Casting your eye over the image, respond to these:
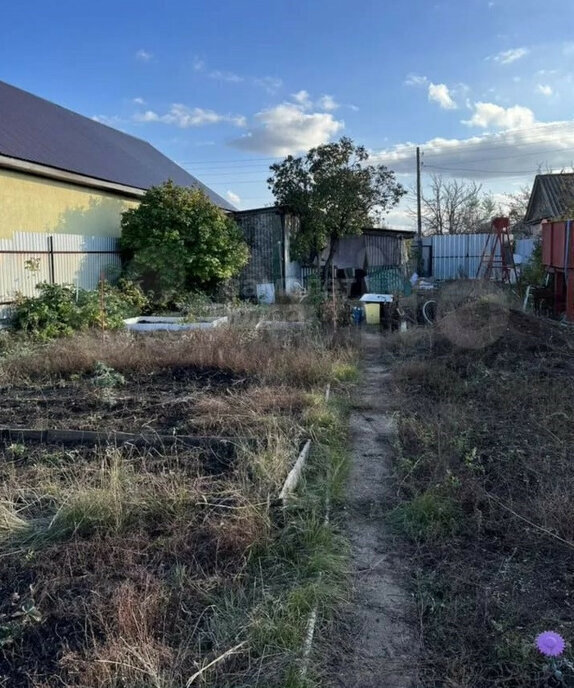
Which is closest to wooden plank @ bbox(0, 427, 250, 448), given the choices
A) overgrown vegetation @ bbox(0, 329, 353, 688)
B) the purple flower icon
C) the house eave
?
overgrown vegetation @ bbox(0, 329, 353, 688)

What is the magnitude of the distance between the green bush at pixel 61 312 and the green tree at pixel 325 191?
28.9ft

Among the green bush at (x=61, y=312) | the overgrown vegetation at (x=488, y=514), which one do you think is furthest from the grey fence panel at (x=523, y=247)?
the green bush at (x=61, y=312)

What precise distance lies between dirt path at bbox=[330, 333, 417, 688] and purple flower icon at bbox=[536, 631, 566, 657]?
52 centimetres

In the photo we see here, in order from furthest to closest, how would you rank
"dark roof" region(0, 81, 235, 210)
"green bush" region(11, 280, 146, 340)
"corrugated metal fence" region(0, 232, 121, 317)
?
"dark roof" region(0, 81, 235, 210) < "corrugated metal fence" region(0, 232, 121, 317) < "green bush" region(11, 280, 146, 340)

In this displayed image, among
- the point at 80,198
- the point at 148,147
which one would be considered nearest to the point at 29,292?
the point at 80,198

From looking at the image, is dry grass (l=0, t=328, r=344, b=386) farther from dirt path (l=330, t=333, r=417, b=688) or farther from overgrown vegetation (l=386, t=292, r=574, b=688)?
dirt path (l=330, t=333, r=417, b=688)

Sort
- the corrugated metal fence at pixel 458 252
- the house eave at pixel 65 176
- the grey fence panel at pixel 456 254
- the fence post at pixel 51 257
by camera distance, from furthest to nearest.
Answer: the grey fence panel at pixel 456 254, the corrugated metal fence at pixel 458 252, the fence post at pixel 51 257, the house eave at pixel 65 176

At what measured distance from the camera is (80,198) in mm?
13141

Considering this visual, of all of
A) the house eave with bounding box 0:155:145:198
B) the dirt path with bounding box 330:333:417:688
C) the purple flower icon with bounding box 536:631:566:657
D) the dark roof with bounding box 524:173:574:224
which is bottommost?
the dirt path with bounding box 330:333:417:688

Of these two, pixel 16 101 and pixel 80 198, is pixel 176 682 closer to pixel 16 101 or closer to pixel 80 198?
pixel 80 198

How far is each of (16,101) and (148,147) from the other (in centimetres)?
912

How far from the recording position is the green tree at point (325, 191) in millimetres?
18188

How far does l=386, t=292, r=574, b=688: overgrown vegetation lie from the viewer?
2311 millimetres

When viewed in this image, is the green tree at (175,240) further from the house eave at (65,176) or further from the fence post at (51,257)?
the fence post at (51,257)
